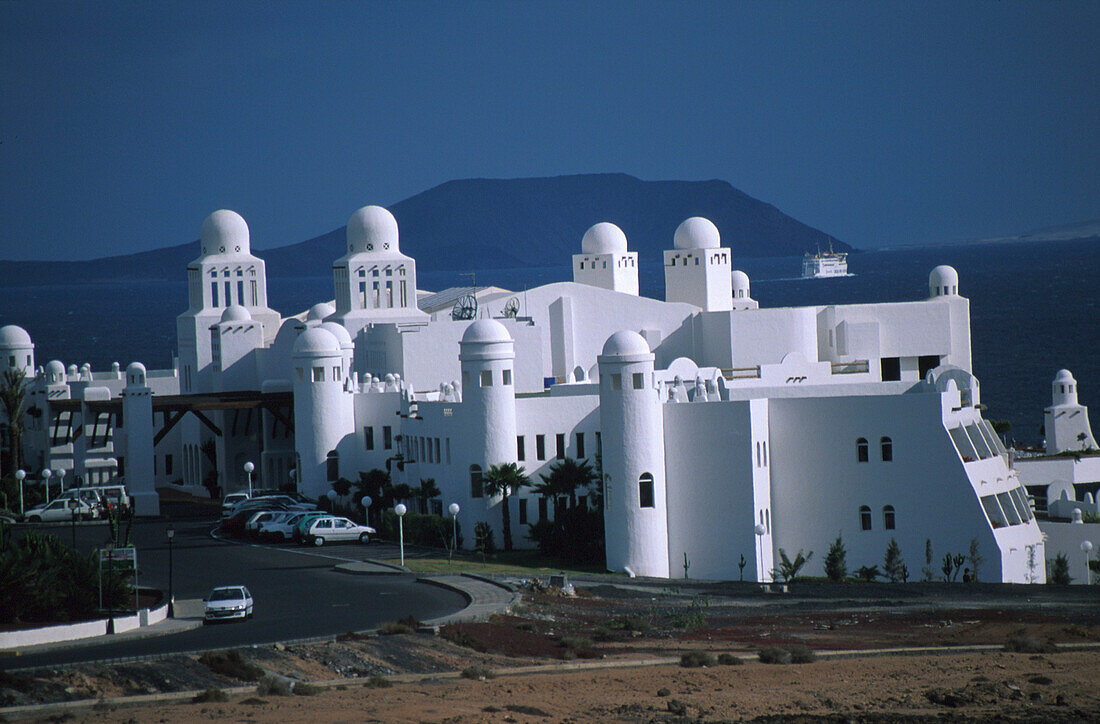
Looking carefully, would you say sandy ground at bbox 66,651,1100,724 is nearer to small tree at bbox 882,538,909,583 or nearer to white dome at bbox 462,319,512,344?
small tree at bbox 882,538,909,583

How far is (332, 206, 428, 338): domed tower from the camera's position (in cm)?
6669

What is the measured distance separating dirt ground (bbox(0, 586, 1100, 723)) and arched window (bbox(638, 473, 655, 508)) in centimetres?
949

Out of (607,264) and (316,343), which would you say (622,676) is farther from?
(607,264)

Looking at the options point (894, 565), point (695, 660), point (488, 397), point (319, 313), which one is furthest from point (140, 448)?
point (695, 660)

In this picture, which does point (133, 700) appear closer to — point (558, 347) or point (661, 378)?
point (661, 378)

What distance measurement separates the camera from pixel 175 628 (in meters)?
34.8

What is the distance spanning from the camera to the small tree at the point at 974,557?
4778cm

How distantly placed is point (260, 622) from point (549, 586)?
342 inches

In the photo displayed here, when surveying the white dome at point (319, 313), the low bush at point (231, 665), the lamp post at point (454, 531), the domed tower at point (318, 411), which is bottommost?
the low bush at point (231, 665)

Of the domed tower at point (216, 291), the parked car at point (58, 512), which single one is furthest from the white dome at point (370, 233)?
the parked car at point (58, 512)

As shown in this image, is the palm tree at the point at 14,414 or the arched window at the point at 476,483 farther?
the palm tree at the point at 14,414

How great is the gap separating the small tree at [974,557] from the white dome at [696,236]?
29611 mm

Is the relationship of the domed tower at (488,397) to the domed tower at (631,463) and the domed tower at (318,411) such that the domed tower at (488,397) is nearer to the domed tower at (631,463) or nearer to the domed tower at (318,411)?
the domed tower at (631,463)

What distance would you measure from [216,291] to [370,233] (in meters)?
8.76
